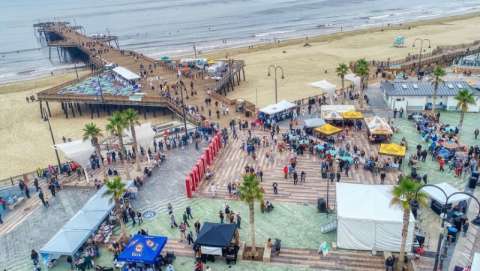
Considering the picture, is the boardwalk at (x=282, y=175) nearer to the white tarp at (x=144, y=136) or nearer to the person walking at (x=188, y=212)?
the person walking at (x=188, y=212)

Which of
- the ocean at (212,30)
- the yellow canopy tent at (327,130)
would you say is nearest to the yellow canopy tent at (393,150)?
the yellow canopy tent at (327,130)

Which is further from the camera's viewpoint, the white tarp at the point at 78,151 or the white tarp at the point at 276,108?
the white tarp at the point at 276,108

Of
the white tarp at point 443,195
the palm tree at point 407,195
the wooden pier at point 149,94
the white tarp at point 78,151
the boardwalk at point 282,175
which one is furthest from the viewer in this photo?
the wooden pier at point 149,94

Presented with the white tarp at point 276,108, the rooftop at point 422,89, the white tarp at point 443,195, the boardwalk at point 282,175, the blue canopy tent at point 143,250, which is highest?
the rooftop at point 422,89

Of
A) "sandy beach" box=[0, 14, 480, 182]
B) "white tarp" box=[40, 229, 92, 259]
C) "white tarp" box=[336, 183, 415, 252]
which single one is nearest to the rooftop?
"sandy beach" box=[0, 14, 480, 182]

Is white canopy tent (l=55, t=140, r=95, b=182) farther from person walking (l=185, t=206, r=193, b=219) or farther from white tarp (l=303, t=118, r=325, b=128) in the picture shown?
white tarp (l=303, t=118, r=325, b=128)

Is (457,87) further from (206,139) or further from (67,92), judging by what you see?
(67,92)
